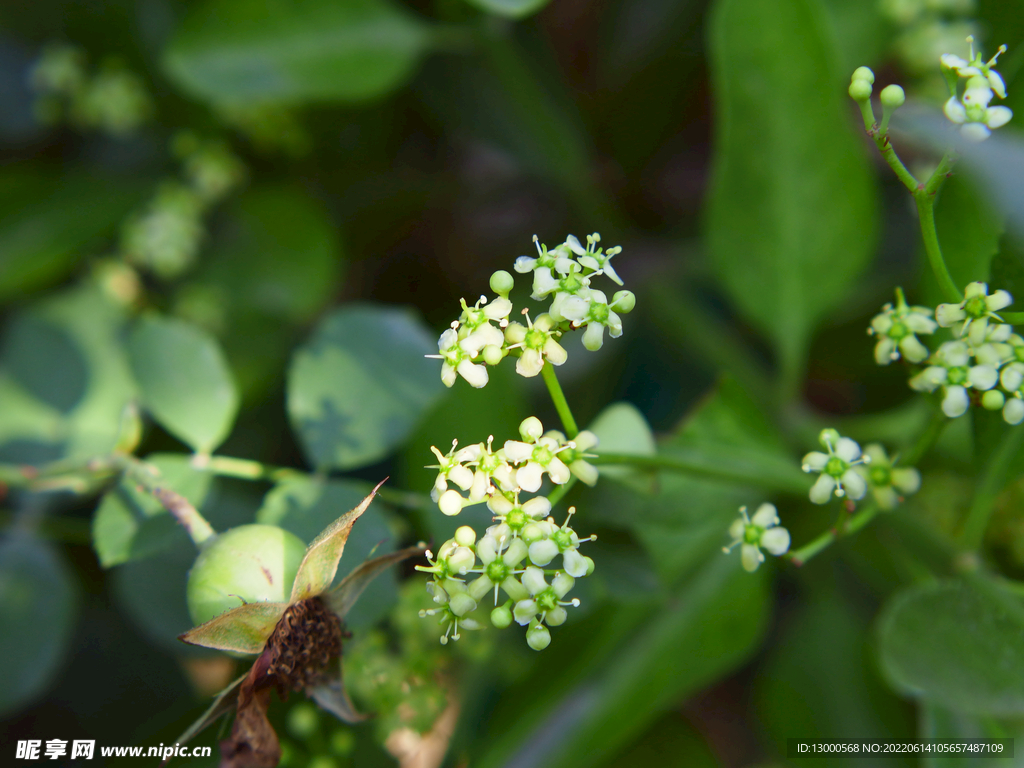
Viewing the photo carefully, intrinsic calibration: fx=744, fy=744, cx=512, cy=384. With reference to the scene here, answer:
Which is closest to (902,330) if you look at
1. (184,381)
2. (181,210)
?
(184,381)

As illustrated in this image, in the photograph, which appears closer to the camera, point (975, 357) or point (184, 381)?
point (975, 357)

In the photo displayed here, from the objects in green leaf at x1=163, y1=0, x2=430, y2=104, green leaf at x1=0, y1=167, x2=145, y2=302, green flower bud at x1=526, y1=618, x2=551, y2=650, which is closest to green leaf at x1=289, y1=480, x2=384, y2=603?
green flower bud at x1=526, y1=618, x2=551, y2=650

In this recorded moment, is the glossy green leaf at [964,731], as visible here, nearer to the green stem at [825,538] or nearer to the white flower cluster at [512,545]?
the green stem at [825,538]

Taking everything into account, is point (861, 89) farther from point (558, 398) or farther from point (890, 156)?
point (558, 398)

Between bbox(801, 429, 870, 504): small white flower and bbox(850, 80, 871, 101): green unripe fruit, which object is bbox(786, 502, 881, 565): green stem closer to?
bbox(801, 429, 870, 504): small white flower

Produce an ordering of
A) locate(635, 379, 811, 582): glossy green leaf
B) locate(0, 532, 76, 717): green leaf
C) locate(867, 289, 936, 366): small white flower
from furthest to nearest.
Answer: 1. locate(0, 532, 76, 717): green leaf
2. locate(635, 379, 811, 582): glossy green leaf
3. locate(867, 289, 936, 366): small white flower
